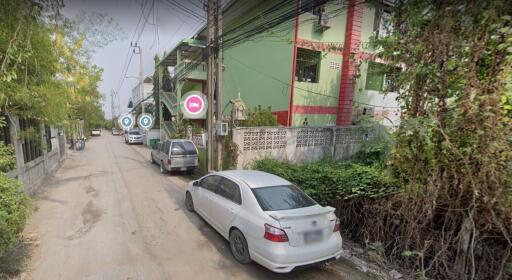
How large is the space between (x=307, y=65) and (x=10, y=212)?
1148 cm

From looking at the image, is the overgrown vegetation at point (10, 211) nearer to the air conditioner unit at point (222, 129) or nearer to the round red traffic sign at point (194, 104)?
the air conditioner unit at point (222, 129)

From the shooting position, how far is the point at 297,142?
30.1 feet

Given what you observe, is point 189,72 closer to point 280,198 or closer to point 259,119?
point 259,119

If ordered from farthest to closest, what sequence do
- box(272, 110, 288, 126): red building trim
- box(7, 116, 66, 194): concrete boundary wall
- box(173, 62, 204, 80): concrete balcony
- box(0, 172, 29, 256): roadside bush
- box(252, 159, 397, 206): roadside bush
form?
1. box(173, 62, 204, 80): concrete balcony
2. box(272, 110, 288, 126): red building trim
3. box(7, 116, 66, 194): concrete boundary wall
4. box(252, 159, 397, 206): roadside bush
5. box(0, 172, 29, 256): roadside bush

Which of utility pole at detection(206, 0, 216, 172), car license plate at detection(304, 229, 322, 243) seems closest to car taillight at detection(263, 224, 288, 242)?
car license plate at detection(304, 229, 322, 243)

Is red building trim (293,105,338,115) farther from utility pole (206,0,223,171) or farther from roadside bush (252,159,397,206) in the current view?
roadside bush (252,159,397,206)

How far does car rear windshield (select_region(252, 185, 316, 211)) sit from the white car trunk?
0.18 metres

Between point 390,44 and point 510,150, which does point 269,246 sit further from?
point 390,44

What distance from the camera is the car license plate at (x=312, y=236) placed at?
326 centimetres

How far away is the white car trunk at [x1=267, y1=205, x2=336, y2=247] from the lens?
3.20m

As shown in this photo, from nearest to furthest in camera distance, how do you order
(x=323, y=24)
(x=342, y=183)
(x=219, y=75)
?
1. (x=342, y=183)
2. (x=219, y=75)
3. (x=323, y=24)

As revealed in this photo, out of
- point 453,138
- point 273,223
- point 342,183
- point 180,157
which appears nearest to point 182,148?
point 180,157

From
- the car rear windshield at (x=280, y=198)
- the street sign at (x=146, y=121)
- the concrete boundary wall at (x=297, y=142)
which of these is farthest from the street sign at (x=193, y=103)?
the street sign at (x=146, y=121)

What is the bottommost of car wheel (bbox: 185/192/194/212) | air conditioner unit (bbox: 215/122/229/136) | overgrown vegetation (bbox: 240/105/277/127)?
car wheel (bbox: 185/192/194/212)
